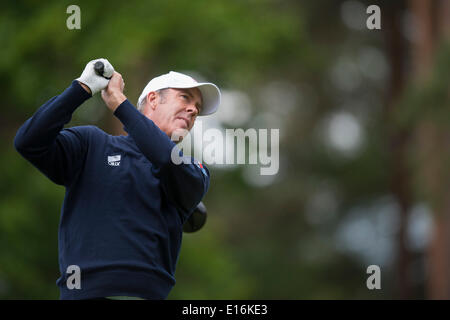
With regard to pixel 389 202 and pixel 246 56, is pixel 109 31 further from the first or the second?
pixel 389 202

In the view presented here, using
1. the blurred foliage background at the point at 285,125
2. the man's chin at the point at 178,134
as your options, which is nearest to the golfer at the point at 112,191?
the man's chin at the point at 178,134

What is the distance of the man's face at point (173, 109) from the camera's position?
401 centimetres

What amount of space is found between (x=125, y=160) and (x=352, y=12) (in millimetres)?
18932

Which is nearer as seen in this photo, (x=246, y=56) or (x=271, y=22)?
(x=246, y=56)

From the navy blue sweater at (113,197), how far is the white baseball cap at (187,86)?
52 centimetres

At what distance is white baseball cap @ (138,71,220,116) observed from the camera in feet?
13.4

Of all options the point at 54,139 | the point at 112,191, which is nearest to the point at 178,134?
the point at 112,191

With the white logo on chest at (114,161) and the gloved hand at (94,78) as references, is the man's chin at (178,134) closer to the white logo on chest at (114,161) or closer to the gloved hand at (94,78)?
the white logo on chest at (114,161)

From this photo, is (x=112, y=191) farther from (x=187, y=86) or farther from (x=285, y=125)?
(x=285, y=125)

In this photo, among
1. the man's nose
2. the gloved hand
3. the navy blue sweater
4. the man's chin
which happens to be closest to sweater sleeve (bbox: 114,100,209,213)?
the navy blue sweater

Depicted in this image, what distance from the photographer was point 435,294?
15.9 m

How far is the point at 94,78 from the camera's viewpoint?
3541 mm

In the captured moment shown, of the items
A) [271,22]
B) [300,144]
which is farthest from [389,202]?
[271,22]

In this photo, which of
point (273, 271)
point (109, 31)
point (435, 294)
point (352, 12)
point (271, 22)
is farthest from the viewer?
point (273, 271)
